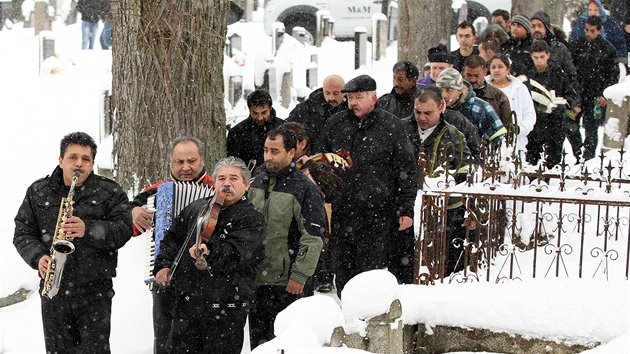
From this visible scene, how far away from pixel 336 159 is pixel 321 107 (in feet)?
6.14

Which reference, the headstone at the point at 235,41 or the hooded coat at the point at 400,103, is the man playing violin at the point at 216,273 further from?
the headstone at the point at 235,41

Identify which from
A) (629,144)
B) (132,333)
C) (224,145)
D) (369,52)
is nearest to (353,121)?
(224,145)

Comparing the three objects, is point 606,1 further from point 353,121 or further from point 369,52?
point 353,121

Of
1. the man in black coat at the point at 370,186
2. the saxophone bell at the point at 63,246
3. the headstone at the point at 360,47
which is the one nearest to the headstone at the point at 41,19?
the headstone at the point at 360,47

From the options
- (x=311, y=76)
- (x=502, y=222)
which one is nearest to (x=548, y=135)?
(x=502, y=222)

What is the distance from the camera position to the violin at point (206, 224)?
17.5 ft

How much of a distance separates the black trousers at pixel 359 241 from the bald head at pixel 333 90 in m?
1.62

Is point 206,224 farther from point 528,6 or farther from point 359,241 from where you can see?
point 528,6

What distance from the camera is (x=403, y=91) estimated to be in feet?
28.9

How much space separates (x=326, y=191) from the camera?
21.9 feet

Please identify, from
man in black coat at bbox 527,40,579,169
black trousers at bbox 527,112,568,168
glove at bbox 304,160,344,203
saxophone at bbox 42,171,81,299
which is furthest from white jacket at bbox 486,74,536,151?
saxophone at bbox 42,171,81,299

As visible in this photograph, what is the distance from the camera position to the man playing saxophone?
5.82 m

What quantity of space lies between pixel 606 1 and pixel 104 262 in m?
17.2

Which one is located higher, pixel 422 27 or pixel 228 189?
pixel 422 27
